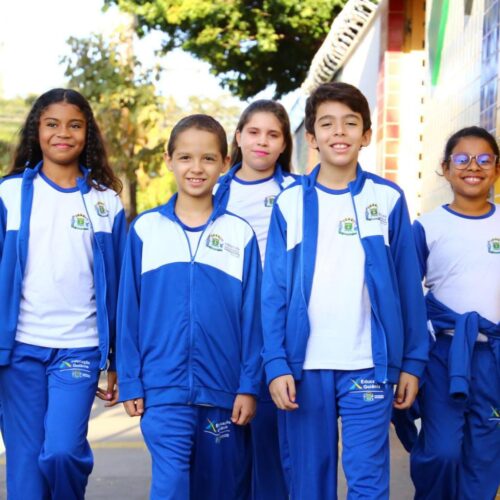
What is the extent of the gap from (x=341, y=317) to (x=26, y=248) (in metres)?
1.47

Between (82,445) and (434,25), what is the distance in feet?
17.8

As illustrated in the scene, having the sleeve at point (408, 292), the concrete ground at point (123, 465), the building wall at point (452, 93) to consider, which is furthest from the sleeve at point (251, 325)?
the concrete ground at point (123, 465)

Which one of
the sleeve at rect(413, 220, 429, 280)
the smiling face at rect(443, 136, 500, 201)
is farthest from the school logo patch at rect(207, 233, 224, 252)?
the smiling face at rect(443, 136, 500, 201)

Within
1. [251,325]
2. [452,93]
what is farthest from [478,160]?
[452,93]

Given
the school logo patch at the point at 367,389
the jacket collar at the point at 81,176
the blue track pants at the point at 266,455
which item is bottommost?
the blue track pants at the point at 266,455

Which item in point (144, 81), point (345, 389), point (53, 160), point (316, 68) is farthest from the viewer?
point (144, 81)

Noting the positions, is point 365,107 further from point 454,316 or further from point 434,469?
point 434,469

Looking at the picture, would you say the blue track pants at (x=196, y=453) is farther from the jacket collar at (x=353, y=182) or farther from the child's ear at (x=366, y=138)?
the child's ear at (x=366, y=138)

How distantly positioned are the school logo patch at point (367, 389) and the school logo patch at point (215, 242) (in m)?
0.84

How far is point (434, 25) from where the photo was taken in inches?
356

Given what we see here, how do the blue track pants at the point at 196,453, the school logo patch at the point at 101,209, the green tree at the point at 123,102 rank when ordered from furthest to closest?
the green tree at the point at 123,102 < the school logo patch at the point at 101,209 < the blue track pants at the point at 196,453

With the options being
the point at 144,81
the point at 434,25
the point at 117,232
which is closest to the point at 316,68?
the point at 144,81

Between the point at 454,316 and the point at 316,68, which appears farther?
the point at 316,68

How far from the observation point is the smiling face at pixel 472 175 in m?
5.33
